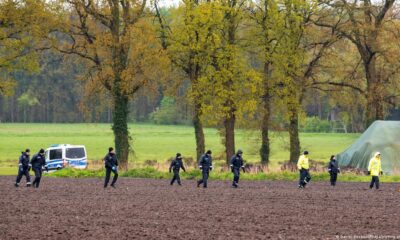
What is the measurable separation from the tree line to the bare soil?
16.6 metres

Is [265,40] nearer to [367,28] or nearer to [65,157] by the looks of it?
[367,28]

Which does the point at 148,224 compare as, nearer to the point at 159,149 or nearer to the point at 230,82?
the point at 230,82

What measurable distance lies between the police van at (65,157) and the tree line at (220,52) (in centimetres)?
273

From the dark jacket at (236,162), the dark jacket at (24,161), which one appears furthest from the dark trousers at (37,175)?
the dark jacket at (236,162)

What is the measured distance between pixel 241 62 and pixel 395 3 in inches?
462

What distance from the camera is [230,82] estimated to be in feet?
186

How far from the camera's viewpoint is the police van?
56.1m

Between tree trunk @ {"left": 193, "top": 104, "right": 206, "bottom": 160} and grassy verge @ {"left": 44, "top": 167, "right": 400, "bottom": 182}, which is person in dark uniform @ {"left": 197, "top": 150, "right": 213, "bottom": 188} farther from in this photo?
tree trunk @ {"left": 193, "top": 104, "right": 206, "bottom": 160}

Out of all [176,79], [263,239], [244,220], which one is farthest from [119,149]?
[263,239]

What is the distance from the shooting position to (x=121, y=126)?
58.2 metres

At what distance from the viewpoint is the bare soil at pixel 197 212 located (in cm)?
2042

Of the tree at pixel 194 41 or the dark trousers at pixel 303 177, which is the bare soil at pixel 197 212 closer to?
the dark trousers at pixel 303 177

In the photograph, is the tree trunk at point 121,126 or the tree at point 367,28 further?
the tree trunk at point 121,126

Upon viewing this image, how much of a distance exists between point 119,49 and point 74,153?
7638mm
